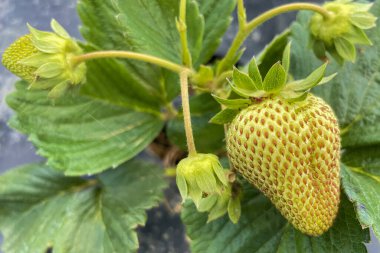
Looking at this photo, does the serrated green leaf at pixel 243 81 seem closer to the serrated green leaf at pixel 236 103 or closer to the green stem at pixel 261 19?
the serrated green leaf at pixel 236 103

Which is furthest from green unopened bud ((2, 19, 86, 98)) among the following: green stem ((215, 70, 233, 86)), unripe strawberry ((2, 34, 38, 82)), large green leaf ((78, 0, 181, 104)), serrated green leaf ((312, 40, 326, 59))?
serrated green leaf ((312, 40, 326, 59))

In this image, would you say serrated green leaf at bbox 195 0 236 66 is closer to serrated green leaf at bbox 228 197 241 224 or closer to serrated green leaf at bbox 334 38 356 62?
serrated green leaf at bbox 334 38 356 62

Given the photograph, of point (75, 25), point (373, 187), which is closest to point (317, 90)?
point (373, 187)

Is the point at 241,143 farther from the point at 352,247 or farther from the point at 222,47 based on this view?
the point at 222,47

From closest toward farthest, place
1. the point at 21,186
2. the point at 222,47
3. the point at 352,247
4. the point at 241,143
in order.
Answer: the point at 241,143, the point at 352,247, the point at 21,186, the point at 222,47

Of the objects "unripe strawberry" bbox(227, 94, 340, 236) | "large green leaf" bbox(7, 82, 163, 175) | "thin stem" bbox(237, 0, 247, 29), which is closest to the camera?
"unripe strawberry" bbox(227, 94, 340, 236)

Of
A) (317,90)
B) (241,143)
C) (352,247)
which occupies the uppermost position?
(241,143)
